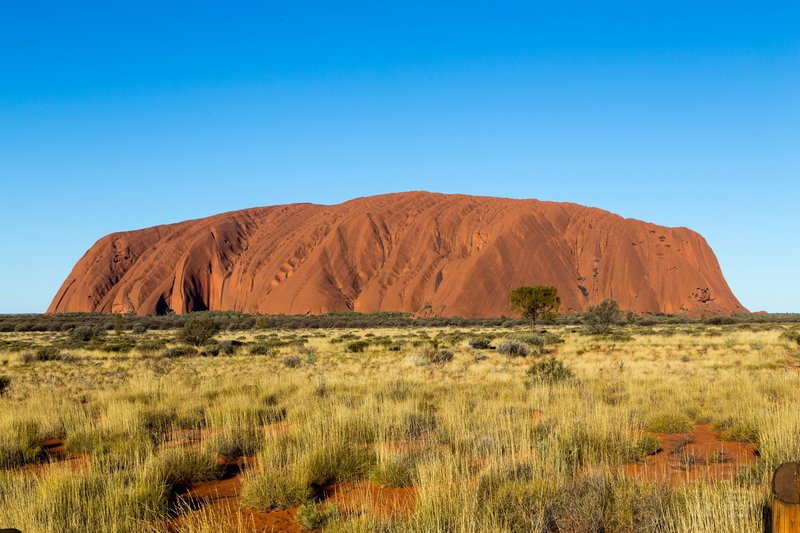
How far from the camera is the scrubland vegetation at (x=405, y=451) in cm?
477

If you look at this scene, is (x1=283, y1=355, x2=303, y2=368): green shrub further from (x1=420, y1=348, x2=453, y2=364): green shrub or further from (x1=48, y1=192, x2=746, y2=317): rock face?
(x1=48, y1=192, x2=746, y2=317): rock face

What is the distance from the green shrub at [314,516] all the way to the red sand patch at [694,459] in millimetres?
3323

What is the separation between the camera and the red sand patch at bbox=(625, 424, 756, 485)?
639 centimetres

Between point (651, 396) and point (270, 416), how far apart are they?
7884 mm

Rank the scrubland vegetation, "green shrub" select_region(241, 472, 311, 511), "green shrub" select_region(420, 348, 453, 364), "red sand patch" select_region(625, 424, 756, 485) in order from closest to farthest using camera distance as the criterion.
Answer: the scrubland vegetation → "green shrub" select_region(241, 472, 311, 511) → "red sand patch" select_region(625, 424, 756, 485) → "green shrub" select_region(420, 348, 453, 364)

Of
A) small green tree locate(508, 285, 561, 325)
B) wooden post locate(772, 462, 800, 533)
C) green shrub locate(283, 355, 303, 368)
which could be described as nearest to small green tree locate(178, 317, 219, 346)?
green shrub locate(283, 355, 303, 368)

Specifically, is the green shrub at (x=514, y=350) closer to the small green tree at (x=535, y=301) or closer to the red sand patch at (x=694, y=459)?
the red sand patch at (x=694, y=459)

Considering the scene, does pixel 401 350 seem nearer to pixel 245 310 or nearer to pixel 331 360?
pixel 331 360

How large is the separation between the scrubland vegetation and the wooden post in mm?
1217

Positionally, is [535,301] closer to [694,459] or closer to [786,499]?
[694,459]

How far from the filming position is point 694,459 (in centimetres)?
721

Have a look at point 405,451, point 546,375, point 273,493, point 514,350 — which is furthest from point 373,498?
point 514,350

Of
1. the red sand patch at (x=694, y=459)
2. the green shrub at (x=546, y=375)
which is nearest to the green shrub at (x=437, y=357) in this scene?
the green shrub at (x=546, y=375)

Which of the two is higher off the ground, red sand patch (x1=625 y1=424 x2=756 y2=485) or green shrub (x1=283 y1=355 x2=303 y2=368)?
red sand patch (x1=625 y1=424 x2=756 y2=485)
